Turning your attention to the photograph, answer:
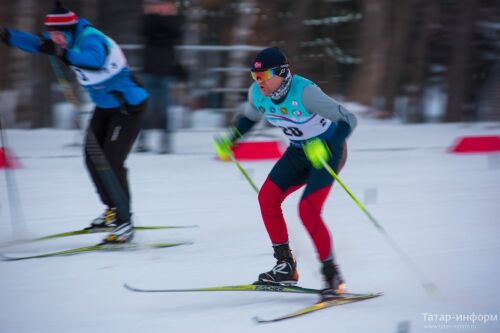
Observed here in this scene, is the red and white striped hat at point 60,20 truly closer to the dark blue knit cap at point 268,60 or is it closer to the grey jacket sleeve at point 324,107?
the dark blue knit cap at point 268,60

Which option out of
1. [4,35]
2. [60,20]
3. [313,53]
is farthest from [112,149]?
[313,53]

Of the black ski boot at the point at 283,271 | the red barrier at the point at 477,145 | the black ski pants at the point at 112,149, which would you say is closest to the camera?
the black ski boot at the point at 283,271

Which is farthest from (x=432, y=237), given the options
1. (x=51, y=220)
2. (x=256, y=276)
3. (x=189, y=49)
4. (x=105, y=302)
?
(x=189, y=49)

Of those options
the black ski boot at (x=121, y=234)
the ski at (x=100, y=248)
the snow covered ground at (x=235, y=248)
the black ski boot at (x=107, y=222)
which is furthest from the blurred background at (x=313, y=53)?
the ski at (x=100, y=248)

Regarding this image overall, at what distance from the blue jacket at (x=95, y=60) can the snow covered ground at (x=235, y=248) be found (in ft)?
3.71

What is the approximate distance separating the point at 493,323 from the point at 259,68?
1.93 metres

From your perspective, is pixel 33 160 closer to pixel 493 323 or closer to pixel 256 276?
pixel 256 276

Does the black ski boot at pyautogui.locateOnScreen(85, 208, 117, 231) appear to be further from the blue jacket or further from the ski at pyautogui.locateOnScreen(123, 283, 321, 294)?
the ski at pyautogui.locateOnScreen(123, 283, 321, 294)

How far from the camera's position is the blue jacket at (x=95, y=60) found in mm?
5012

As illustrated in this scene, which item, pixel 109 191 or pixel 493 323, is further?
pixel 109 191

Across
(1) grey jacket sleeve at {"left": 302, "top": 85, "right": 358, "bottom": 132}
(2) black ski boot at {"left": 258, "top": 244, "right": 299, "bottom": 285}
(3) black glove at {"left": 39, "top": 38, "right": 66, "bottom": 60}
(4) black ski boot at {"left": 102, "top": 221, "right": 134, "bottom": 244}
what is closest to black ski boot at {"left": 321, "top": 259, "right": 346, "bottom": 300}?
(2) black ski boot at {"left": 258, "top": 244, "right": 299, "bottom": 285}

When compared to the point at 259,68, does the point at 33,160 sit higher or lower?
lower

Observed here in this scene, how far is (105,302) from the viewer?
13.7ft

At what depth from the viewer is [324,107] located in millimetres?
4031
